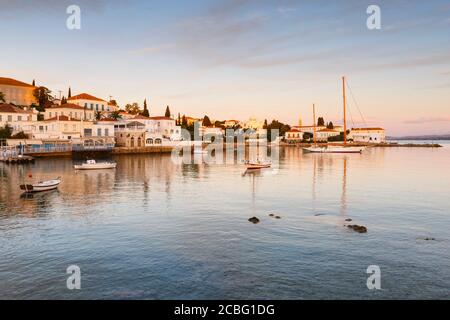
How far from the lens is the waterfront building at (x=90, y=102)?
13312 centimetres

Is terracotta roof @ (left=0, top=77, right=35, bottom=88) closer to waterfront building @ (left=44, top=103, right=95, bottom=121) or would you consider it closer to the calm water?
waterfront building @ (left=44, top=103, right=95, bottom=121)

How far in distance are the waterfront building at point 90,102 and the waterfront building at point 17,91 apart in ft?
42.0

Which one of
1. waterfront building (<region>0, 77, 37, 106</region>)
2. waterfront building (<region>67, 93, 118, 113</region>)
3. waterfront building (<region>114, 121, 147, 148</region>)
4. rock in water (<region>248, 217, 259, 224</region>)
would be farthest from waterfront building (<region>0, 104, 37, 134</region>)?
rock in water (<region>248, 217, 259, 224</region>)

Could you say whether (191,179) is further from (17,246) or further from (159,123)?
(159,123)

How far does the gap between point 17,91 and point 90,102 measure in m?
23.7

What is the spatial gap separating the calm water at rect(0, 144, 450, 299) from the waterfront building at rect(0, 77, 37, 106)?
4019 inches

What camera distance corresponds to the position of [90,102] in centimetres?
13675

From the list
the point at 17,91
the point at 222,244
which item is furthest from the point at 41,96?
the point at 222,244

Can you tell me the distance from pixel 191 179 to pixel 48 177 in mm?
20547

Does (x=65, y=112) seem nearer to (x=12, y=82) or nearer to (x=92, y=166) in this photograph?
(x=12, y=82)

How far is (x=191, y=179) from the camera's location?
57.1 meters

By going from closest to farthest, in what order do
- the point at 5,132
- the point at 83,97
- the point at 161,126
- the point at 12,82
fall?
the point at 5,132, the point at 12,82, the point at 83,97, the point at 161,126
